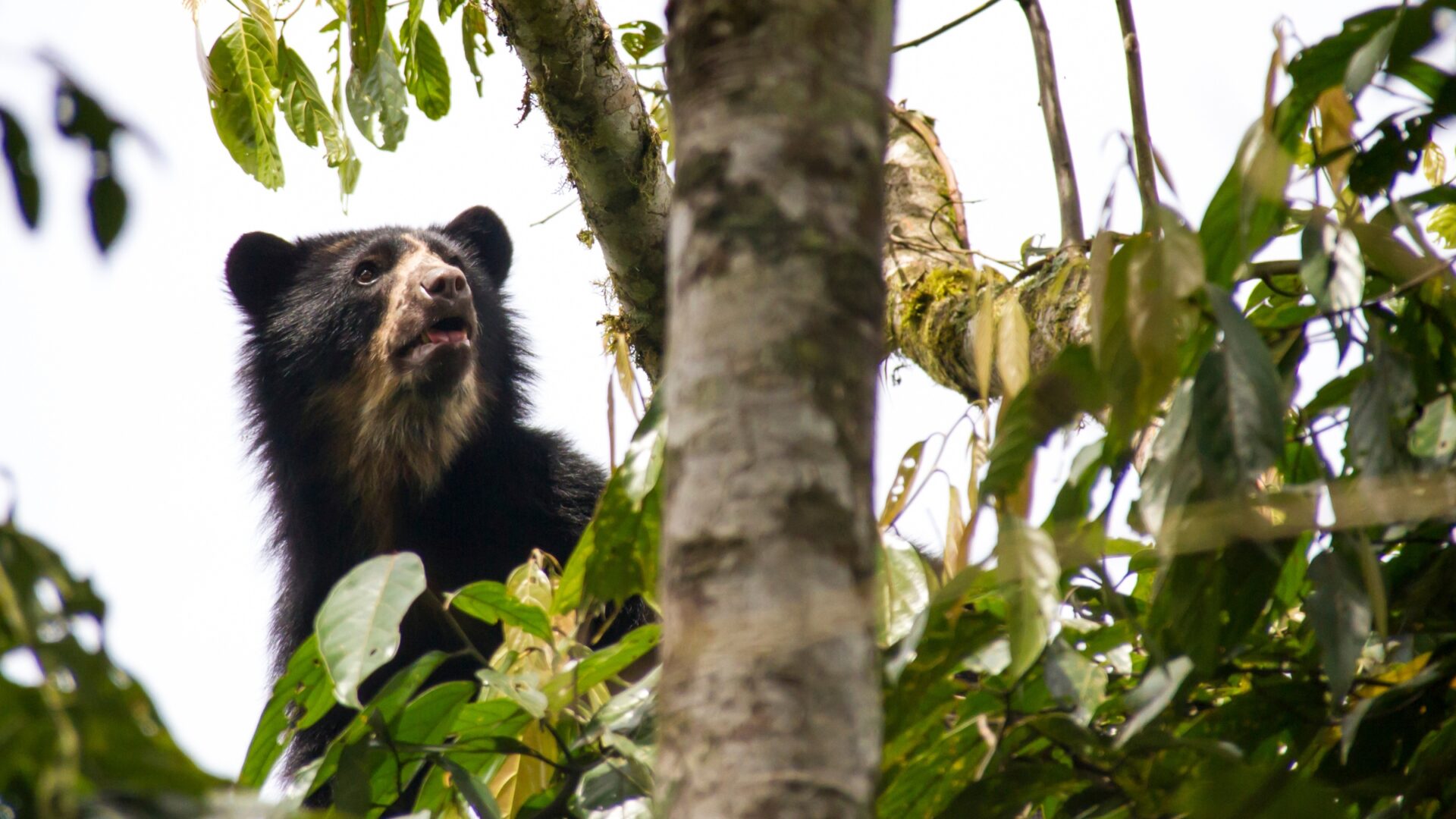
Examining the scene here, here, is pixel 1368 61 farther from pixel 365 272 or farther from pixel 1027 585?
pixel 365 272

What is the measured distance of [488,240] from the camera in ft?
17.8

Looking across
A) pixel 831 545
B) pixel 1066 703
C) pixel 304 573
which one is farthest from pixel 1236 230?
pixel 304 573

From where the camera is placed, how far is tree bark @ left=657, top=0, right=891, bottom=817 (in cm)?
106

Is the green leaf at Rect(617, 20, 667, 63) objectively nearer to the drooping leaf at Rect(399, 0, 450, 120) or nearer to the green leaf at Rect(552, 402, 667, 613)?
the drooping leaf at Rect(399, 0, 450, 120)

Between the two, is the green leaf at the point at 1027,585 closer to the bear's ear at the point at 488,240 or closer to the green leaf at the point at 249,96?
the green leaf at the point at 249,96

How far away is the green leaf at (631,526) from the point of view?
1814mm

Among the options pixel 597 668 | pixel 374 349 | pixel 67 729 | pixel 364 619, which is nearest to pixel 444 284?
pixel 374 349

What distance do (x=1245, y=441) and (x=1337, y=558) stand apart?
0.30 metres

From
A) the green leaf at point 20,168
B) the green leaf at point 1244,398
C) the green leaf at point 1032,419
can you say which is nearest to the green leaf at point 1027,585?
the green leaf at point 1032,419

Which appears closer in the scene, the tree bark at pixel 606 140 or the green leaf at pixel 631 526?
the green leaf at pixel 631 526

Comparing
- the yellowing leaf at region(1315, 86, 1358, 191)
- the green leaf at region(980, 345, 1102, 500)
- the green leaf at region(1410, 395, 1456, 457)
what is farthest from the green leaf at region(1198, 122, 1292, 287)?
the green leaf at region(1410, 395, 1456, 457)

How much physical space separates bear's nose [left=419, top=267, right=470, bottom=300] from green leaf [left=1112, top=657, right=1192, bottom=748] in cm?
331

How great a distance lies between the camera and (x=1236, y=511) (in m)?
1.35

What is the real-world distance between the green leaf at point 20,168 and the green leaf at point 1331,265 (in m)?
1.37
